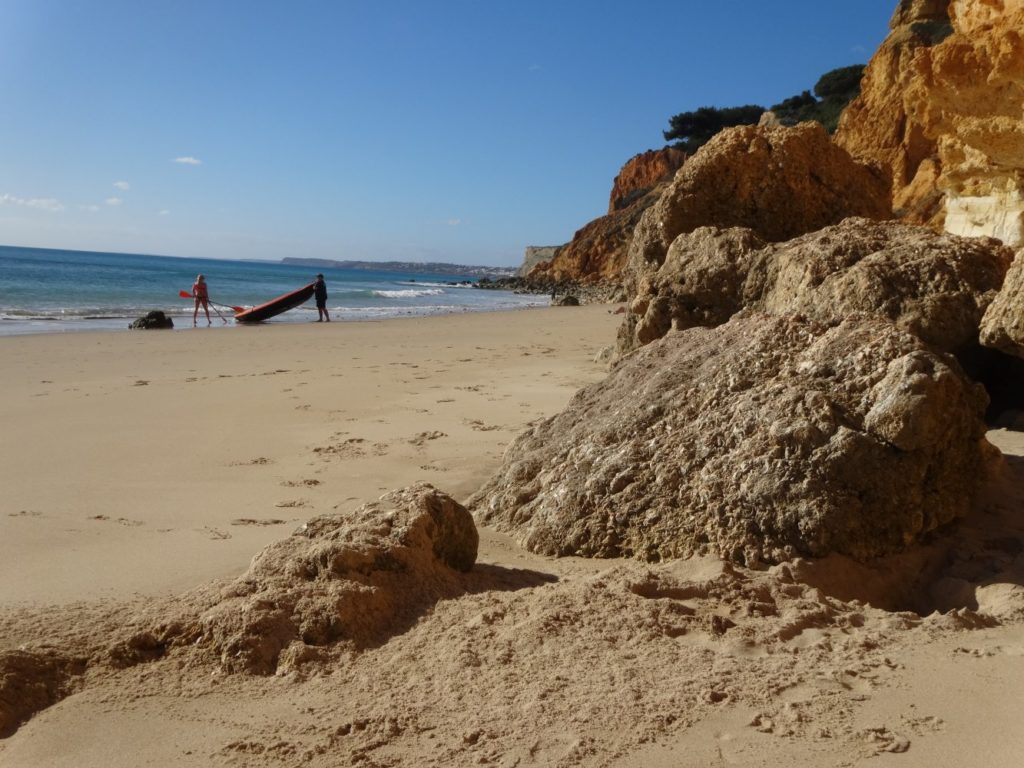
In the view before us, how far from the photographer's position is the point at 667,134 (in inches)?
2328

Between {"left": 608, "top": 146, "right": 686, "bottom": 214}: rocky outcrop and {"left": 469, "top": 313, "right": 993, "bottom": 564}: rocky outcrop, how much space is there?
180 ft

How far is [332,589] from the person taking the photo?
2488 millimetres

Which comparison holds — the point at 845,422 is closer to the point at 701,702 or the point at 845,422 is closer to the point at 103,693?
the point at 701,702

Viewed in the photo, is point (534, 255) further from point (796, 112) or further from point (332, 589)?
point (332, 589)

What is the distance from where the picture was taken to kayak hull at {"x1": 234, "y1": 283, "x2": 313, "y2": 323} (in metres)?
18.9

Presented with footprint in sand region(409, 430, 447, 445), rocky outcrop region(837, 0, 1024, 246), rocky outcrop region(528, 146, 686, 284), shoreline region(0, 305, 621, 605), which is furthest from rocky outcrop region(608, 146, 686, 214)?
footprint in sand region(409, 430, 447, 445)

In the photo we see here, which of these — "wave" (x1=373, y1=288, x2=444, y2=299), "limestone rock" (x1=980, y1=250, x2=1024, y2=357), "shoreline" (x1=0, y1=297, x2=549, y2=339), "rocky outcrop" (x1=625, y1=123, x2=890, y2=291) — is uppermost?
"rocky outcrop" (x1=625, y1=123, x2=890, y2=291)

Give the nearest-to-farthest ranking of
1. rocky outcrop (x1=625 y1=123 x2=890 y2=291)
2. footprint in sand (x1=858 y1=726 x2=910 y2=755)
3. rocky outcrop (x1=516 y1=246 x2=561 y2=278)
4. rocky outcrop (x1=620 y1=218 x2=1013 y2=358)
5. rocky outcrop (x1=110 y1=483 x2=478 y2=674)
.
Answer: footprint in sand (x1=858 y1=726 x2=910 y2=755), rocky outcrop (x1=110 y1=483 x2=478 y2=674), rocky outcrop (x1=620 y1=218 x2=1013 y2=358), rocky outcrop (x1=625 y1=123 x2=890 y2=291), rocky outcrop (x1=516 y1=246 x2=561 y2=278)

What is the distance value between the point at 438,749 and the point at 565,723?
290mm

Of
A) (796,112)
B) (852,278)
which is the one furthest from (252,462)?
(796,112)

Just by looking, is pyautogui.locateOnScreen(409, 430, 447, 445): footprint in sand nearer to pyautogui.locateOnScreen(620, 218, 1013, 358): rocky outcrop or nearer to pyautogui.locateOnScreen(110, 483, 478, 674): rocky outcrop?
pyautogui.locateOnScreen(620, 218, 1013, 358): rocky outcrop

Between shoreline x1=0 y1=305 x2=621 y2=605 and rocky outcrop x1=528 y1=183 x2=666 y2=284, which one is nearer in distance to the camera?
shoreline x1=0 y1=305 x2=621 y2=605

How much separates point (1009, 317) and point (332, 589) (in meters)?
2.69

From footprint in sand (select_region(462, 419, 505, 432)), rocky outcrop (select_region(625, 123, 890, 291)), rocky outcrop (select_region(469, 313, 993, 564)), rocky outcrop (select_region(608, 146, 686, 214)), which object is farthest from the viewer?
rocky outcrop (select_region(608, 146, 686, 214))
